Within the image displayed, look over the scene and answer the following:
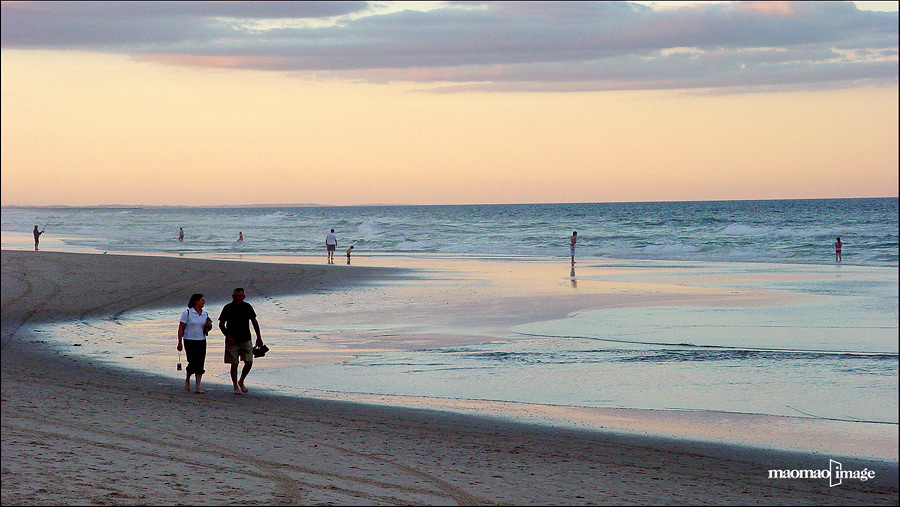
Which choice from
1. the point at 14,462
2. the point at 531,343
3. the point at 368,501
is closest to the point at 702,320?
the point at 531,343

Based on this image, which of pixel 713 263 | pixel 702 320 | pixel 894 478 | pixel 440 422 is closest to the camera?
pixel 894 478

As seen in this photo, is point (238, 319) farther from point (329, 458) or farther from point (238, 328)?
point (329, 458)

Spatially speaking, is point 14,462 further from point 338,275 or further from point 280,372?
point 338,275

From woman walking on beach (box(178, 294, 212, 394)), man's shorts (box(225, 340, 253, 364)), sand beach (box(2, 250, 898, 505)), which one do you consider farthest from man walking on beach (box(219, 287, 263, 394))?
sand beach (box(2, 250, 898, 505))

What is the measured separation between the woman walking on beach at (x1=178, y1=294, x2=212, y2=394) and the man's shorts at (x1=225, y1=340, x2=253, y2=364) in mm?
367

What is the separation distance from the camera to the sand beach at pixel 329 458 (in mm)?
6352

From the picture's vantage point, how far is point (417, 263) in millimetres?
39000

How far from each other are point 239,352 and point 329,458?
13.7 ft

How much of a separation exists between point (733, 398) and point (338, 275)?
70.7 feet

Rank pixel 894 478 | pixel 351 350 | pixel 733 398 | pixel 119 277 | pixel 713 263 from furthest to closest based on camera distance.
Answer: pixel 713 263 → pixel 119 277 → pixel 351 350 → pixel 733 398 → pixel 894 478

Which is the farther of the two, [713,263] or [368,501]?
[713,263]

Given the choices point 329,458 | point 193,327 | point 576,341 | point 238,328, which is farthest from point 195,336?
point 576,341

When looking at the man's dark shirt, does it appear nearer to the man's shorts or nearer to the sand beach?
the man's shorts

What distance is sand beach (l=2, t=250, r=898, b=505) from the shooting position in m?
6.35
